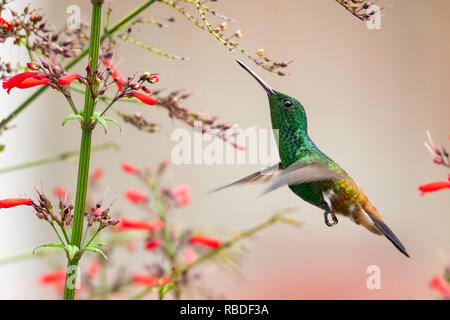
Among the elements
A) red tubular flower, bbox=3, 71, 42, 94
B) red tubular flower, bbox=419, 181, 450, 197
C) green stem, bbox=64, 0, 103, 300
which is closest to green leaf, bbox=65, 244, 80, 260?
green stem, bbox=64, 0, 103, 300

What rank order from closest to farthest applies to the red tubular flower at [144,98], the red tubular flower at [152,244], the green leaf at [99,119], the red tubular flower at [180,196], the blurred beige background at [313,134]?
1. the green leaf at [99,119]
2. the red tubular flower at [144,98]
3. the red tubular flower at [152,244]
4. the red tubular flower at [180,196]
5. the blurred beige background at [313,134]

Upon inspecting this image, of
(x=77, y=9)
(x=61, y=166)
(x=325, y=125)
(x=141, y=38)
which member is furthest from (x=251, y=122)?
(x=77, y=9)

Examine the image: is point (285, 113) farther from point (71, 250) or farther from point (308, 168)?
point (71, 250)

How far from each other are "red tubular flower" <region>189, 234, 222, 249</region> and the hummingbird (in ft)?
1.23

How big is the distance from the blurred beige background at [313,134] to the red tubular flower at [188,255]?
4251 millimetres

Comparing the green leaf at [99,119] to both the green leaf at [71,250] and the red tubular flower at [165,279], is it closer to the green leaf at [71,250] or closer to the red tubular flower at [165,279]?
the green leaf at [71,250]

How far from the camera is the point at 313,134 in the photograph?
6543 millimetres

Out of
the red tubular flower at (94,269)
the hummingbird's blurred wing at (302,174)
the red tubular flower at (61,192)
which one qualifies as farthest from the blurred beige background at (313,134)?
the hummingbird's blurred wing at (302,174)

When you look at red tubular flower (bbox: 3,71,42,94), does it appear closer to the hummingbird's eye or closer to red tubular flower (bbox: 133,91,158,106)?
red tubular flower (bbox: 133,91,158,106)

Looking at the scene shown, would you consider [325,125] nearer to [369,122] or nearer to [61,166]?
[369,122]

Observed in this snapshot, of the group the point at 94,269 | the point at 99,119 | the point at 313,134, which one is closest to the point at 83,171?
the point at 99,119

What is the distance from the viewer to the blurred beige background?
22.2 feet

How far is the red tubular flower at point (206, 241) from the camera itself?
2.04 m
